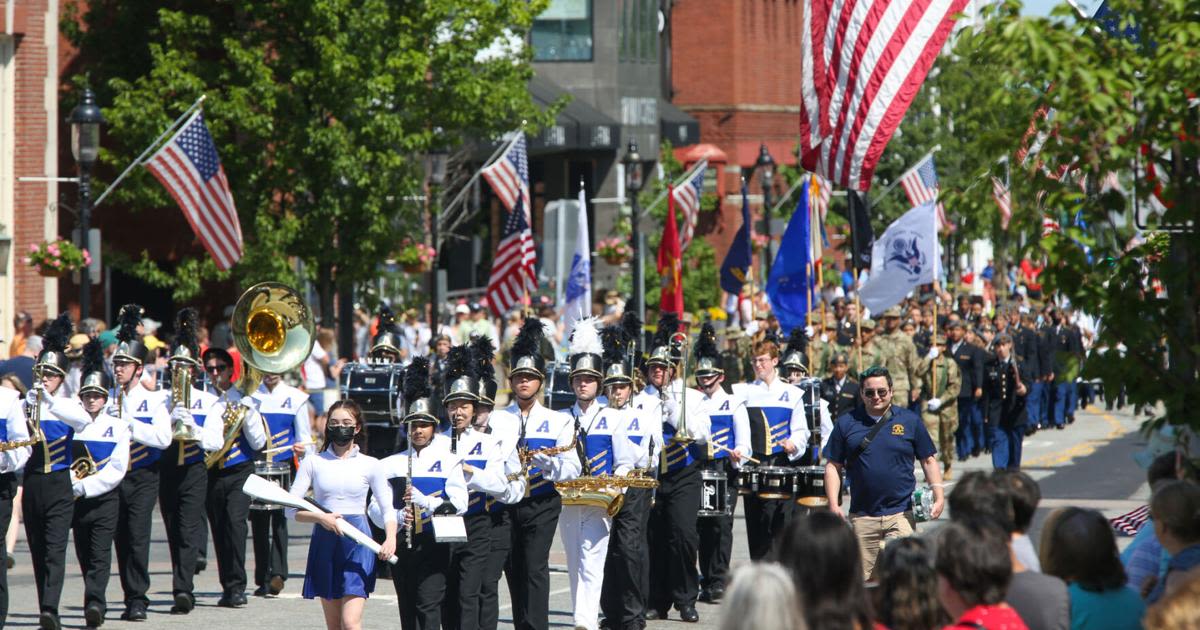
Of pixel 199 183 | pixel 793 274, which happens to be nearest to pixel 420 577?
pixel 793 274

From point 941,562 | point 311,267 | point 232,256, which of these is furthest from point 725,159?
point 941,562

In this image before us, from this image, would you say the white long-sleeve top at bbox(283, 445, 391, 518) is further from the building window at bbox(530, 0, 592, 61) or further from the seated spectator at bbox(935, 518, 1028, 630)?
the building window at bbox(530, 0, 592, 61)

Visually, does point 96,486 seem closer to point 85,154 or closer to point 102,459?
point 102,459

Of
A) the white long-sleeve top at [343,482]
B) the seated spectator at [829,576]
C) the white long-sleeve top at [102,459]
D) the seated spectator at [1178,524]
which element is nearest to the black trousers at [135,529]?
the white long-sleeve top at [102,459]

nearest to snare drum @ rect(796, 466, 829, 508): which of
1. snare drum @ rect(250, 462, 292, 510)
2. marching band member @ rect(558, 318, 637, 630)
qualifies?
marching band member @ rect(558, 318, 637, 630)

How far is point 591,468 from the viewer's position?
13.0 m

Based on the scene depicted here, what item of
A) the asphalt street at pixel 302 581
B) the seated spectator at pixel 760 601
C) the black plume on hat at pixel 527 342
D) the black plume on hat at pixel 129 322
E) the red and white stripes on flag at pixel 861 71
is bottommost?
the asphalt street at pixel 302 581

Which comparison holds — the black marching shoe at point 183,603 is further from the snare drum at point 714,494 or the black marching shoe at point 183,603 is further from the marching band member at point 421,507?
the snare drum at point 714,494

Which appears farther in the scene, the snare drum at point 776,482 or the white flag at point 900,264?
the white flag at point 900,264

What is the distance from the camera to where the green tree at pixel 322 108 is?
26984 mm

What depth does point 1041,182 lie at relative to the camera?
7.16 metres

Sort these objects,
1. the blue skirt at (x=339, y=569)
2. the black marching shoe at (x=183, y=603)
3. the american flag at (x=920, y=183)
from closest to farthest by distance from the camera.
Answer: the blue skirt at (x=339, y=569)
the black marching shoe at (x=183, y=603)
the american flag at (x=920, y=183)

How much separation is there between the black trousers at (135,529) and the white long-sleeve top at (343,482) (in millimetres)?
3275

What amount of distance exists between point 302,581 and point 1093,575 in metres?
10.1
